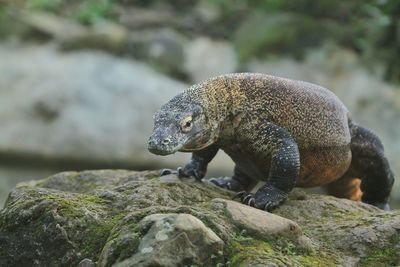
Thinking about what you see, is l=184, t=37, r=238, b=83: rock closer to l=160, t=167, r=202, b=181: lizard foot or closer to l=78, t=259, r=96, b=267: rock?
l=160, t=167, r=202, b=181: lizard foot

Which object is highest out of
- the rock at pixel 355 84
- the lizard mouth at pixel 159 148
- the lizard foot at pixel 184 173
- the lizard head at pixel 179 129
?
the rock at pixel 355 84

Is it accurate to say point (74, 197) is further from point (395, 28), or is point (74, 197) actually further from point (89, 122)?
point (395, 28)

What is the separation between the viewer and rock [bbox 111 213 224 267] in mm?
3756

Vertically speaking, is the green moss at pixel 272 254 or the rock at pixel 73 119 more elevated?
the rock at pixel 73 119

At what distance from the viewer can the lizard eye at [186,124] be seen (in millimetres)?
5196

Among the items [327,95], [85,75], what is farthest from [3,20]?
[327,95]

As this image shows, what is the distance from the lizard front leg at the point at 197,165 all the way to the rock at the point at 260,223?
1.54 metres

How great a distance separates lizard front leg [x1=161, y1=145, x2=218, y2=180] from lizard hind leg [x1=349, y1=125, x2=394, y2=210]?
1.33m

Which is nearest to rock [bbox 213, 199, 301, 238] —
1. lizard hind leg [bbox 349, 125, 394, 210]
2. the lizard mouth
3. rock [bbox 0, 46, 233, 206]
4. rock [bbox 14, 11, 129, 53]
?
the lizard mouth

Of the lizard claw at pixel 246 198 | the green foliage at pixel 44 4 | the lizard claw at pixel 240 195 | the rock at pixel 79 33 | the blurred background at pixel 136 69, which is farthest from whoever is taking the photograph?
the green foliage at pixel 44 4

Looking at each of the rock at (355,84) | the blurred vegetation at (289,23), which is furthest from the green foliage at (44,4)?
the rock at (355,84)

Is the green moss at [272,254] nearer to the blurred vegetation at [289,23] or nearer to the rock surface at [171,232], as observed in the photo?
the rock surface at [171,232]

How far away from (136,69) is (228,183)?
26.4ft

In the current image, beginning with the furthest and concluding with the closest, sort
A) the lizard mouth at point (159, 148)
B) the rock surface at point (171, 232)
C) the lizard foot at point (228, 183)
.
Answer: the lizard foot at point (228, 183)
the lizard mouth at point (159, 148)
the rock surface at point (171, 232)
